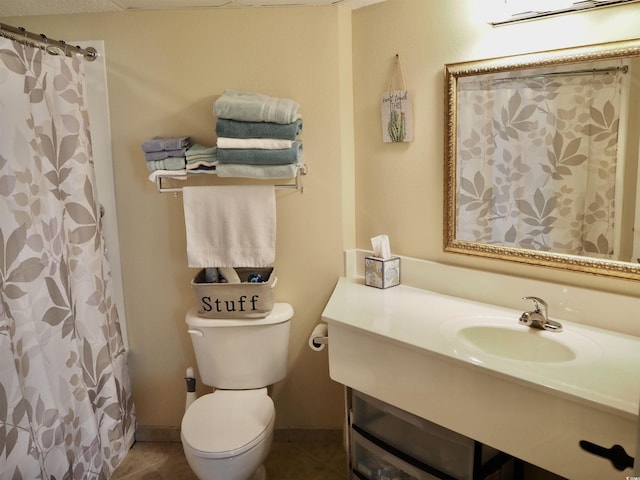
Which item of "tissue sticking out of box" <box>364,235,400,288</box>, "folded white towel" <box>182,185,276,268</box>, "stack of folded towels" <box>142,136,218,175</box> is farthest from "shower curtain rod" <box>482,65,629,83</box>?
"stack of folded towels" <box>142,136,218,175</box>

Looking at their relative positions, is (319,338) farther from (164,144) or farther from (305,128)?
(164,144)

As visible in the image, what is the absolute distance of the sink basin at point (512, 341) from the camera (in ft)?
4.70

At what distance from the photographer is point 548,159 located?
1.61 m

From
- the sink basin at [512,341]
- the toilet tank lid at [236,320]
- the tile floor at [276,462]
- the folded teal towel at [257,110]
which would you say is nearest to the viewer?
the sink basin at [512,341]

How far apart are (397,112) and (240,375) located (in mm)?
1295

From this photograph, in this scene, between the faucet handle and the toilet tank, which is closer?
the faucet handle

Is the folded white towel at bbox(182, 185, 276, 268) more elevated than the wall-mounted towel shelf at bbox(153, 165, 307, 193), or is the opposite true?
the wall-mounted towel shelf at bbox(153, 165, 307, 193)

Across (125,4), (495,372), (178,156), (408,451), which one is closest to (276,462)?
(408,451)

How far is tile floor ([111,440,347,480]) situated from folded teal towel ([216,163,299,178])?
131 centimetres

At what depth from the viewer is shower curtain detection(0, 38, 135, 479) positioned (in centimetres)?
163

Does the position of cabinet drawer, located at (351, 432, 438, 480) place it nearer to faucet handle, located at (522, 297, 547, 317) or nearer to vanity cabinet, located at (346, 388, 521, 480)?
vanity cabinet, located at (346, 388, 521, 480)

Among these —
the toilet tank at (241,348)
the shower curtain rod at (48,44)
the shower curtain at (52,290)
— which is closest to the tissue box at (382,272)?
the toilet tank at (241,348)

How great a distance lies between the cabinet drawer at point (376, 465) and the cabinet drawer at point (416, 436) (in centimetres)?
4

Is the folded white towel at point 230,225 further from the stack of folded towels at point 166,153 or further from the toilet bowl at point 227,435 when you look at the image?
the toilet bowl at point 227,435
